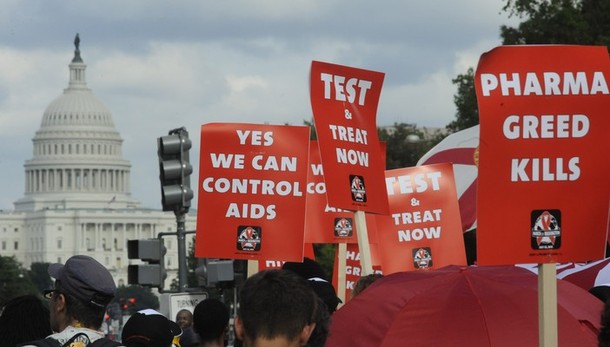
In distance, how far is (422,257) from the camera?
16.8 metres

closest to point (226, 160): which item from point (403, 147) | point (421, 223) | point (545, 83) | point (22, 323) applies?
point (421, 223)

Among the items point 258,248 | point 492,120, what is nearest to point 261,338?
point 492,120

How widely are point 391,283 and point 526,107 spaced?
2.10 meters

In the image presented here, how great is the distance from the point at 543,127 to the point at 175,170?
11543mm

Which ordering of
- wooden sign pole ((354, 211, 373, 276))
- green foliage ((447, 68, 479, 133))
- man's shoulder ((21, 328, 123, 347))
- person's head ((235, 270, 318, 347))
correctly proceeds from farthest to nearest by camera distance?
green foliage ((447, 68, 479, 133)) < wooden sign pole ((354, 211, 373, 276)) < man's shoulder ((21, 328, 123, 347)) < person's head ((235, 270, 318, 347))

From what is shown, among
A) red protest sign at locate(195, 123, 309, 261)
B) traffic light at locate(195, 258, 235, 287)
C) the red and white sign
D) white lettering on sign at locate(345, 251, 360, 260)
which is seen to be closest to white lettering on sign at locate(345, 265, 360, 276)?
white lettering on sign at locate(345, 251, 360, 260)

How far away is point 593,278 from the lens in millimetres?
13711

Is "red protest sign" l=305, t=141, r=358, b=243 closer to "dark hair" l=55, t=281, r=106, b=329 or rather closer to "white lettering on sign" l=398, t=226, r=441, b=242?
"white lettering on sign" l=398, t=226, r=441, b=242

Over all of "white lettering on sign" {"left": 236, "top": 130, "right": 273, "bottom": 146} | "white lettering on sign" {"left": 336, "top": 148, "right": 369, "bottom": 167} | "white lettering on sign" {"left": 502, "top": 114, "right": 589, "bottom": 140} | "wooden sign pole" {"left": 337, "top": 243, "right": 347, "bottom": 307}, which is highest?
"white lettering on sign" {"left": 236, "top": 130, "right": 273, "bottom": 146}

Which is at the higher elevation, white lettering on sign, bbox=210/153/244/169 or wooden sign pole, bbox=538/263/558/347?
white lettering on sign, bbox=210/153/244/169

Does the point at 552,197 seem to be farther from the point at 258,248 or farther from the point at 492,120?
the point at 258,248

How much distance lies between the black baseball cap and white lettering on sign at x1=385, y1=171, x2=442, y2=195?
9282 millimetres

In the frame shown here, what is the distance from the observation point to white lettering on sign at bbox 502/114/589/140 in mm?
9164

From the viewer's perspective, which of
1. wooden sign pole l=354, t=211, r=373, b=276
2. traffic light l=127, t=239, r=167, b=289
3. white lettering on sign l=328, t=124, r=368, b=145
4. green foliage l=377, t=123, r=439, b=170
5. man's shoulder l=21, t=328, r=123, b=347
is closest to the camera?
man's shoulder l=21, t=328, r=123, b=347
